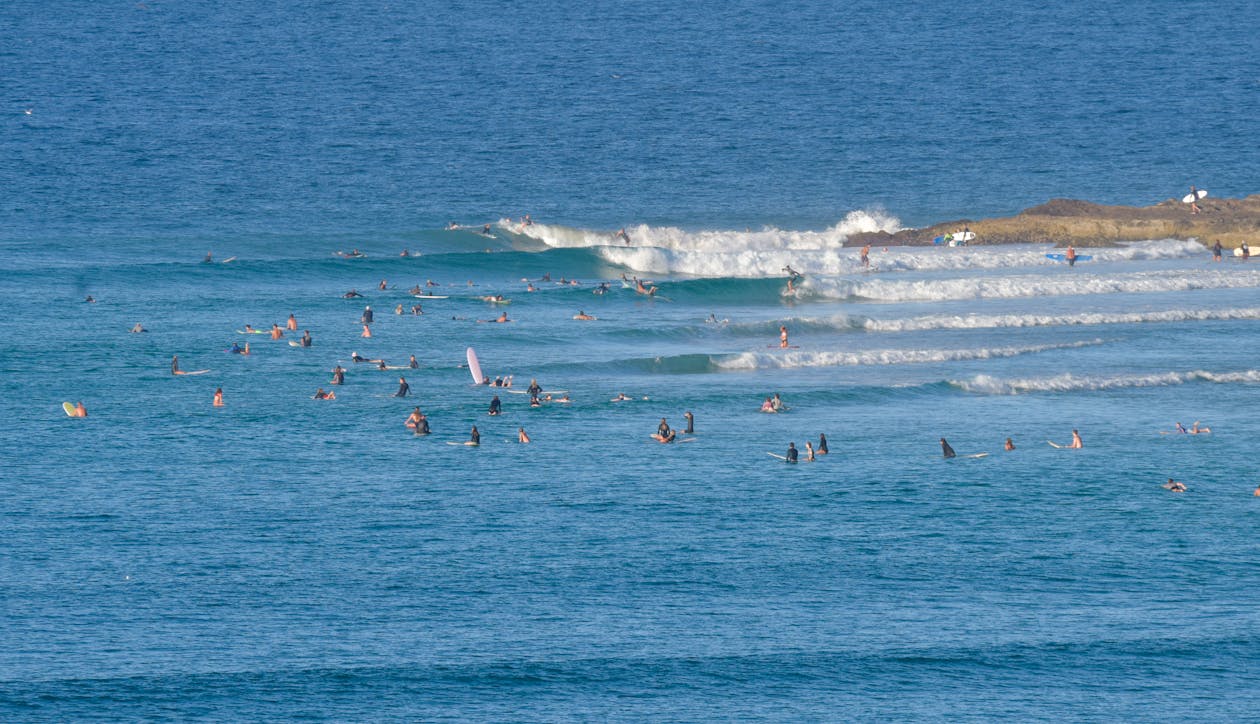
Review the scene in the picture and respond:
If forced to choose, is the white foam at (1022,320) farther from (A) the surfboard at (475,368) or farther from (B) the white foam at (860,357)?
(A) the surfboard at (475,368)

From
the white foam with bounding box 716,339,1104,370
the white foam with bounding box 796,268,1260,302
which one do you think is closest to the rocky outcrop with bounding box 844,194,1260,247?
the white foam with bounding box 796,268,1260,302

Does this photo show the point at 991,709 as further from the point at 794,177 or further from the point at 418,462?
the point at 794,177

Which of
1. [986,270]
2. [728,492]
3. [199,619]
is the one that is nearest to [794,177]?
[986,270]

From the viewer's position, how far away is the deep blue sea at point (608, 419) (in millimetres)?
35719

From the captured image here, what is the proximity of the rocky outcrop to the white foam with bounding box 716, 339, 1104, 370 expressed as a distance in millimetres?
29196

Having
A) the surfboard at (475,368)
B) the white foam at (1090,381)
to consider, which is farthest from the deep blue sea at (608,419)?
the surfboard at (475,368)

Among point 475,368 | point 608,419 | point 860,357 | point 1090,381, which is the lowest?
point 608,419

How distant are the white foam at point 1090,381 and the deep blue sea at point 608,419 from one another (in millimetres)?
220

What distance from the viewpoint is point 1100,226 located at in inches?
3834

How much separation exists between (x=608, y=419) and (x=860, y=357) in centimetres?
1539

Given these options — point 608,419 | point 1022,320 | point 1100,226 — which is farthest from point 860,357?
point 1100,226

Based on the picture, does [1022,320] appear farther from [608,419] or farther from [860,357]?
[608,419]

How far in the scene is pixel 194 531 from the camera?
4369 cm

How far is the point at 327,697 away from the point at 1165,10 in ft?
581
